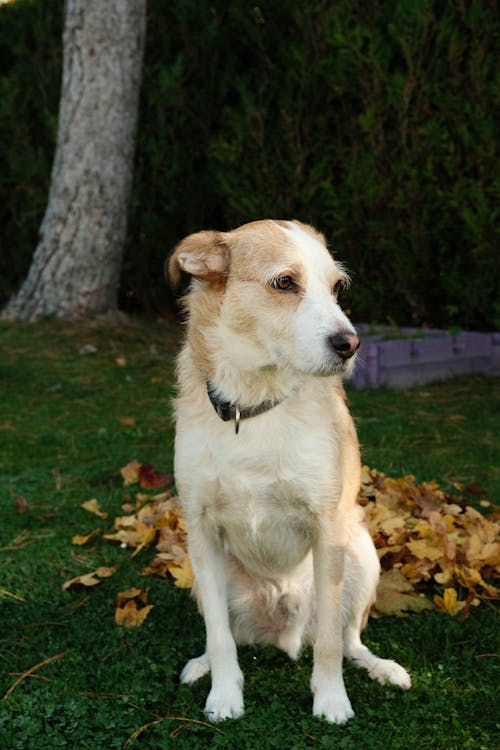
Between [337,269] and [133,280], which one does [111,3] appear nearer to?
[133,280]

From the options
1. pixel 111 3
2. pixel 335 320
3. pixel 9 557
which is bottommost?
pixel 9 557

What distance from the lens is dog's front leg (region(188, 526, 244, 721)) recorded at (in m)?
2.71

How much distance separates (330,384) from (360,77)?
573cm

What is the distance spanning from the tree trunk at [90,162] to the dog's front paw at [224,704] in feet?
21.3

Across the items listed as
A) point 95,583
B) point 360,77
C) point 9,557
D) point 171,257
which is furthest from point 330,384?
point 360,77

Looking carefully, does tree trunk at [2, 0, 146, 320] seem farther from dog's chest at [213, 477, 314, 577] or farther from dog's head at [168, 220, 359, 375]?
dog's chest at [213, 477, 314, 577]

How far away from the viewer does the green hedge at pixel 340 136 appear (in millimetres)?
7457

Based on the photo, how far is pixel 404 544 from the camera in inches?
147

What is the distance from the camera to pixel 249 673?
301 cm

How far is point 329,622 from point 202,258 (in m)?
1.28

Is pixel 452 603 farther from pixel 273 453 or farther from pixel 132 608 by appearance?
pixel 132 608

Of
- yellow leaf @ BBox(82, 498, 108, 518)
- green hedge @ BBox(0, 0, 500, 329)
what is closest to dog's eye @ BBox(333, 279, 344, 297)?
yellow leaf @ BBox(82, 498, 108, 518)

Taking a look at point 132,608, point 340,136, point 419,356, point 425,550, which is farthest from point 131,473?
point 340,136

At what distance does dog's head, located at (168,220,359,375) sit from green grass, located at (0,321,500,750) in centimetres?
112
